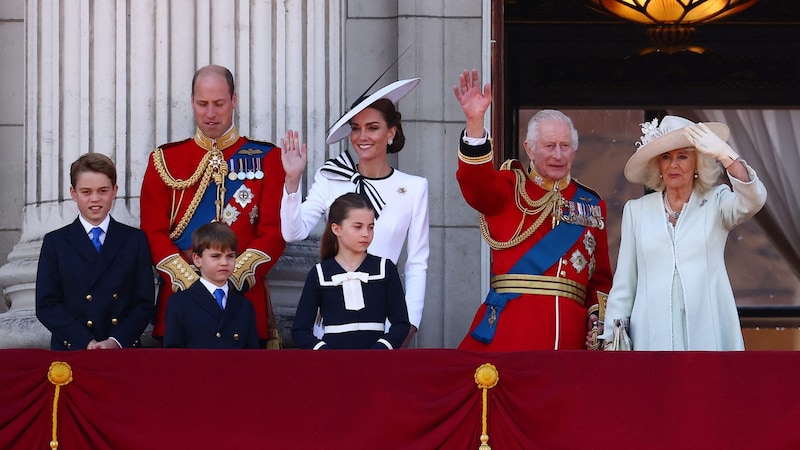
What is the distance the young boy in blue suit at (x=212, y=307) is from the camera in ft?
21.8

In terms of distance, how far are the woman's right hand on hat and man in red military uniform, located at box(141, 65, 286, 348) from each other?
267mm

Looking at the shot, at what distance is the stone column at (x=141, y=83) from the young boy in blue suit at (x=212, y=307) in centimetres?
112

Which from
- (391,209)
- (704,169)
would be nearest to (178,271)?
(391,209)

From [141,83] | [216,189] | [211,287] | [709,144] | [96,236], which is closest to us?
[709,144]

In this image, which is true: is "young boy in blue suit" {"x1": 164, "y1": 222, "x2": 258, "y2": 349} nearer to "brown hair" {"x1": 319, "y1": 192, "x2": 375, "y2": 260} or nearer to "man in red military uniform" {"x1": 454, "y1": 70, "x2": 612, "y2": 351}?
"brown hair" {"x1": 319, "y1": 192, "x2": 375, "y2": 260}

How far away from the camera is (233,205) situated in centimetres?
719

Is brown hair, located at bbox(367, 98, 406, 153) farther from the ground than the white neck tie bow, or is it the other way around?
brown hair, located at bbox(367, 98, 406, 153)

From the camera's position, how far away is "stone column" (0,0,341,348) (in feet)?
25.6

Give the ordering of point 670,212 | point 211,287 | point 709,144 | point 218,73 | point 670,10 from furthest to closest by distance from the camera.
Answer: point 670,10 → point 218,73 → point 670,212 → point 211,287 → point 709,144

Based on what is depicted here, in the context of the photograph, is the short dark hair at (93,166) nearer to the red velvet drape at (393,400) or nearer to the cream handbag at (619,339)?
the red velvet drape at (393,400)

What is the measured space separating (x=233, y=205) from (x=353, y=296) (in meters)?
0.78

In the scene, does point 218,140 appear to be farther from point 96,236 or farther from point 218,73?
point 96,236

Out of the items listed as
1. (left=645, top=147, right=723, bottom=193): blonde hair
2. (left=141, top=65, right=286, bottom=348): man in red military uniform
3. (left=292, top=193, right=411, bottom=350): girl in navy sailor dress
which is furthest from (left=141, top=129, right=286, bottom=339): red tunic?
(left=645, top=147, right=723, bottom=193): blonde hair

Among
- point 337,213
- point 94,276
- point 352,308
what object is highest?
point 337,213
